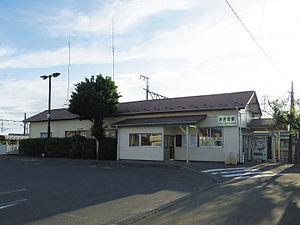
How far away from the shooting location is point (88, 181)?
11617mm

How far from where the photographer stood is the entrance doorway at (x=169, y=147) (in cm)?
2005

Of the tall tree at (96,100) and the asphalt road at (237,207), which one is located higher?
the tall tree at (96,100)

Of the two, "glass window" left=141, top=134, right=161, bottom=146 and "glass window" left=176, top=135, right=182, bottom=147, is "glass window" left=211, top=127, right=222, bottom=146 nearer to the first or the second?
"glass window" left=176, top=135, right=182, bottom=147

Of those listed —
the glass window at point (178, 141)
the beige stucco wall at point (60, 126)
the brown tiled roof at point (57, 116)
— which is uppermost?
the brown tiled roof at point (57, 116)

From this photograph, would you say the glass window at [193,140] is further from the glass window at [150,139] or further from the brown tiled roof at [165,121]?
the glass window at [150,139]

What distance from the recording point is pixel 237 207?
718 cm

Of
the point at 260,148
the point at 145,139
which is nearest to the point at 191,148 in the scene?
the point at 145,139

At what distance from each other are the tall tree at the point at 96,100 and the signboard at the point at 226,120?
8507mm

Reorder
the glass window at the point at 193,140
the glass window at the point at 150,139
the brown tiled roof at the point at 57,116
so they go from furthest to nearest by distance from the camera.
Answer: the brown tiled roof at the point at 57,116
the glass window at the point at 193,140
the glass window at the point at 150,139

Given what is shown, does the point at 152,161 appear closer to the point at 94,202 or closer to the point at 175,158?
the point at 175,158

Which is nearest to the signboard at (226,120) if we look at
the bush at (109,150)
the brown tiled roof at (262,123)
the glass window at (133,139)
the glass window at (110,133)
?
the brown tiled roof at (262,123)

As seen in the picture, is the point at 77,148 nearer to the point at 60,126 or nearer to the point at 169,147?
the point at 60,126

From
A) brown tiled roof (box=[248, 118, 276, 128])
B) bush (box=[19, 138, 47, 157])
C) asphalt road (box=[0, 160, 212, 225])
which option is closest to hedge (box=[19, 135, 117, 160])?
bush (box=[19, 138, 47, 157])

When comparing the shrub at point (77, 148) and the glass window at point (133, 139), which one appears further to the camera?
the shrub at point (77, 148)
